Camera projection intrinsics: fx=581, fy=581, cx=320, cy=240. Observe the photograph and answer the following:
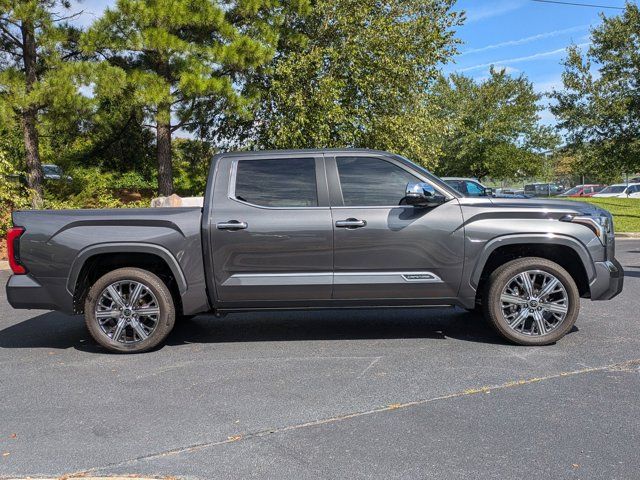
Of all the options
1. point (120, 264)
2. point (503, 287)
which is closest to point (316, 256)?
point (503, 287)

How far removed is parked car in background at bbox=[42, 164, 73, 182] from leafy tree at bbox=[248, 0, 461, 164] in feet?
20.5

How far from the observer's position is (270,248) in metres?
5.24

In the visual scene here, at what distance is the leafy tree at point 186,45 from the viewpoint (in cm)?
1397

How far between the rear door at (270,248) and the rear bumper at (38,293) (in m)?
1.39

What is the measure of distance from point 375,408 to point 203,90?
11.9 metres

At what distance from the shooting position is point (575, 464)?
313cm

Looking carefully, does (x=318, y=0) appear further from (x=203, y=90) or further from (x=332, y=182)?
(x=332, y=182)

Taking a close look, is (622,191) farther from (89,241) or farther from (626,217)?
(89,241)

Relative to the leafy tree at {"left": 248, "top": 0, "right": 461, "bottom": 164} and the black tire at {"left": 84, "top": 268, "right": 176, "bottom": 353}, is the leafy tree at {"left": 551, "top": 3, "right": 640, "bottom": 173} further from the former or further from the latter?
the black tire at {"left": 84, "top": 268, "right": 176, "bottom": 353}

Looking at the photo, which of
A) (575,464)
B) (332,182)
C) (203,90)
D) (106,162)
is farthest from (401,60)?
(575,464)

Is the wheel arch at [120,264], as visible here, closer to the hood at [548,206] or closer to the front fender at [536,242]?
the front fender at [536,242]

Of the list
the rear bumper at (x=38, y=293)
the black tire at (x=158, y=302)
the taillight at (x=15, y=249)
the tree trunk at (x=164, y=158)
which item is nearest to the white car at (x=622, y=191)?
the tree trunk at (x=164, y=158)

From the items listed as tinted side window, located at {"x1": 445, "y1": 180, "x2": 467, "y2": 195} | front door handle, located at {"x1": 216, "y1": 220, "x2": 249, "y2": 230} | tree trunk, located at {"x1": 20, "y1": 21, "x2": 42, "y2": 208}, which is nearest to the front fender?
front door handle, located at {"x1": 216, "y1": 220, "x2": 249, "y2": 230}

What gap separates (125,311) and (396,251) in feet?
8.34
